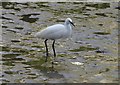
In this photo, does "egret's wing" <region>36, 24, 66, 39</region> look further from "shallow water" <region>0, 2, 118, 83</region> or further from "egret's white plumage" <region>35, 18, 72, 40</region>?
"shallow water" <region>0, 2, 118, 83</region>

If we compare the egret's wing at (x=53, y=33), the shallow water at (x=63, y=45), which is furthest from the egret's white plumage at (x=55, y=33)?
the shallow water at (x=63, y=45)

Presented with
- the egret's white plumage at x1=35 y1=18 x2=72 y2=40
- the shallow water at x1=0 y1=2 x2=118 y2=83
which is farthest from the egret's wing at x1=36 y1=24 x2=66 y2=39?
the shallow water at x1=0 y1=2 x2=118 y2=83

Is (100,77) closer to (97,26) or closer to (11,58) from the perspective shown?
(11,58)

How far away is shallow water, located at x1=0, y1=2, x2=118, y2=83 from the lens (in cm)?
1009

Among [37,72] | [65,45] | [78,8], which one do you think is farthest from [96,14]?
[37,72]

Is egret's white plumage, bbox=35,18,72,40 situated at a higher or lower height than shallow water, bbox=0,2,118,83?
higher

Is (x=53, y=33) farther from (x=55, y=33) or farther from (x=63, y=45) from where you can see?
(x=63, y=45)

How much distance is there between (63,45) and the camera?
12.7 m

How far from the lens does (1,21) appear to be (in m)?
15.6

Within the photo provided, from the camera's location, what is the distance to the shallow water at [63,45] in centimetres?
1009

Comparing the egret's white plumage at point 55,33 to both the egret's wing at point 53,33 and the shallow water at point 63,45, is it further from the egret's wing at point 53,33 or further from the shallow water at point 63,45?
the shallow water at point 63,45

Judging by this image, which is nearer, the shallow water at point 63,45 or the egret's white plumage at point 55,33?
the shallow water at point 63,45

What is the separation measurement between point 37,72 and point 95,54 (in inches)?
80.8

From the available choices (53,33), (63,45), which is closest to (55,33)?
(53,33)
